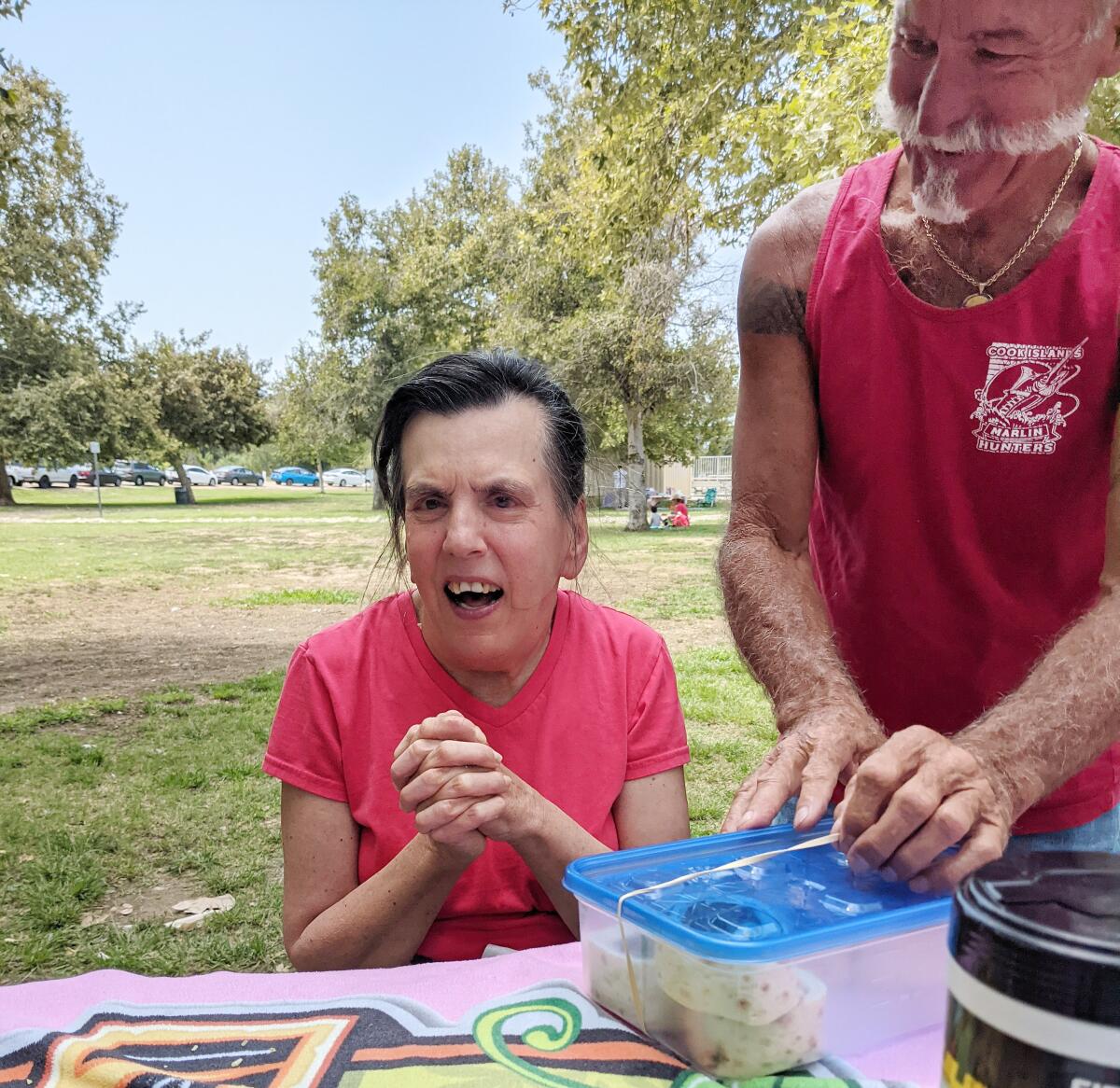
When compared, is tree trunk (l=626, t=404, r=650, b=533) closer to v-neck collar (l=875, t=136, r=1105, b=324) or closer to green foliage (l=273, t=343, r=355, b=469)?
green foliage (l=273, t=343, r=355, b=469)

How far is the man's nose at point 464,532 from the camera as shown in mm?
1851

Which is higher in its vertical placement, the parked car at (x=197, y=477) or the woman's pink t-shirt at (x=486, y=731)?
the woman's pink t-shirt at (x=486, y=731)

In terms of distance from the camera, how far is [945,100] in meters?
1.73

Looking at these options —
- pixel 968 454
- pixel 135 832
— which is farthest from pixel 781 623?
pixel 135 832

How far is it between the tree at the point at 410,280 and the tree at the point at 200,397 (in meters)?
8.07

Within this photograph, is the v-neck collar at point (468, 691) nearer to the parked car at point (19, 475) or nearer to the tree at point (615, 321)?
the tree at point (615, 321)

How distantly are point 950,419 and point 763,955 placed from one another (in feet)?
3.95

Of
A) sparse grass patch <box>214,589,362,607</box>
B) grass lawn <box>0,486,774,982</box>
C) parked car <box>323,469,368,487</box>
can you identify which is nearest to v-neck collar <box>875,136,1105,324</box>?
grass lawn <box>0,486,774,982</box>

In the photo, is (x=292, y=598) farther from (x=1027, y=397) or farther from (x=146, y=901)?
(x=1027, y=397)

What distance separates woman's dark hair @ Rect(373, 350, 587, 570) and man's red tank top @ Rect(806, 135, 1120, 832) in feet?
1.71

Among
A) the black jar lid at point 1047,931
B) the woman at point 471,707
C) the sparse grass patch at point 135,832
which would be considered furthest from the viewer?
the sparse grass patch at point 135,832

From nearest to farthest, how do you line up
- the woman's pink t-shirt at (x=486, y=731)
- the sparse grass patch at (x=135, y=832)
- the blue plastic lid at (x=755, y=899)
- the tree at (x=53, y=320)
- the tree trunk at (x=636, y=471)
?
the blue plastic lid at (x=755, y=899), the woman's pink t-shirt at (x=486, y=731), the sparse grass patch at (x=135, y=832), the tree trunk at (x=636, y=471), the tree at (x=53, y=320)

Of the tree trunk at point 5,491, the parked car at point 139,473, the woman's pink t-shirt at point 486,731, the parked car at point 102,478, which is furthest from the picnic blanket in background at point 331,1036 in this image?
the parked car at point 139,473

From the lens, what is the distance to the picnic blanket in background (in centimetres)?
112
